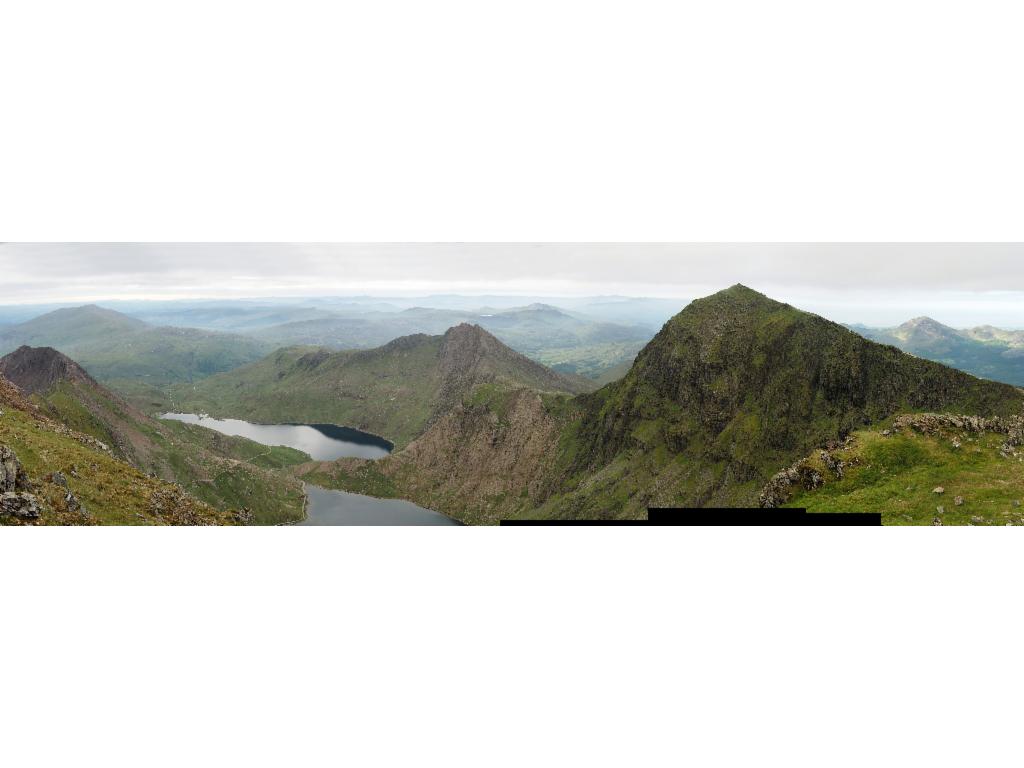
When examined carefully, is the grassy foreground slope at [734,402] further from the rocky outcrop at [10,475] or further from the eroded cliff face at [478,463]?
the rocky outcrop at [10,475]

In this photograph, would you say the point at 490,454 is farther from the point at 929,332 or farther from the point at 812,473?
the point at 929,332

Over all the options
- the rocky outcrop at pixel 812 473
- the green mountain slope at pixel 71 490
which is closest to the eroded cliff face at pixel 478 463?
the rocky outcrop at pixel 812 473

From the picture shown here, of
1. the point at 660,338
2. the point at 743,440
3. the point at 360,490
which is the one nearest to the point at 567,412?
the point at 660,338

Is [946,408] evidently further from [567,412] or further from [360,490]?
[360,490]

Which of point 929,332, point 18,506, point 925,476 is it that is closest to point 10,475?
point 18,506

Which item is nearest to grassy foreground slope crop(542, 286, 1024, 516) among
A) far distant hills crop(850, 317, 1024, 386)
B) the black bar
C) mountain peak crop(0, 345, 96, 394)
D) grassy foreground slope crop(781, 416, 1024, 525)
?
grassy foreground slope crop(781, 416, 1024, 525)

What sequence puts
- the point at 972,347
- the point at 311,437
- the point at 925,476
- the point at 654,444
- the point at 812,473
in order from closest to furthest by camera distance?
the point at 925,476 < the point at 812,473 < the point at 654,444 < the point at 972,347 < the point at 311,437

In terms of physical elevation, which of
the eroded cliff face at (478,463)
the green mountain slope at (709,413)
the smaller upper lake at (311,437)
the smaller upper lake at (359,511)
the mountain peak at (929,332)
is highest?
the mountain peak at (929,332)
